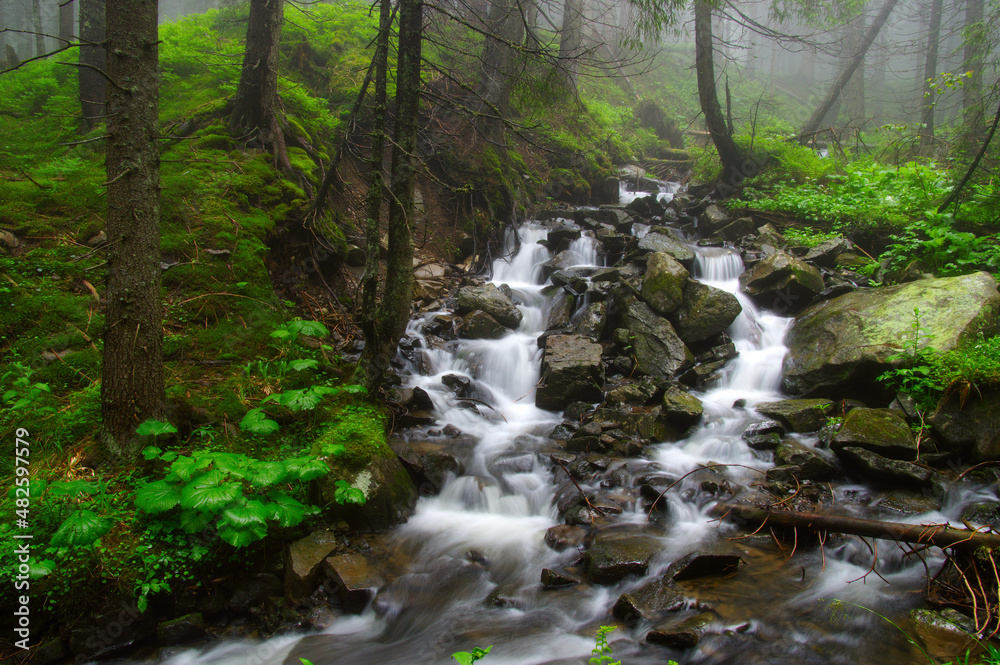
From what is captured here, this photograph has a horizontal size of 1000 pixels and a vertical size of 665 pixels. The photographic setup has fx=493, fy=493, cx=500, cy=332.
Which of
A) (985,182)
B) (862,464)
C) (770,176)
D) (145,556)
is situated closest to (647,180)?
(770,176)

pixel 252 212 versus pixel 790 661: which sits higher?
pixel 252 212

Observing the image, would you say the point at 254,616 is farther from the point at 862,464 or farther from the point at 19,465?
the point at 862,464

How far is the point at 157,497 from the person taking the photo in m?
3.38

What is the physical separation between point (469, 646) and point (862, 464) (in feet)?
14.6

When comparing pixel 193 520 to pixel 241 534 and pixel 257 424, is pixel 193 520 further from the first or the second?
pixel 257 424

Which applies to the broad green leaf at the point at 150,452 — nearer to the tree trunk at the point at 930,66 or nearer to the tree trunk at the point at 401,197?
the tree trunk at the point at 401,197

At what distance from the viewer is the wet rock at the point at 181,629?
11.0ft

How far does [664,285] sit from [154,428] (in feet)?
24.7

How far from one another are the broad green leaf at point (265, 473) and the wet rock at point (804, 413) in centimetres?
603

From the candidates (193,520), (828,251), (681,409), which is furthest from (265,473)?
(828,251)

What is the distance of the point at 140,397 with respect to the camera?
12.2 feet

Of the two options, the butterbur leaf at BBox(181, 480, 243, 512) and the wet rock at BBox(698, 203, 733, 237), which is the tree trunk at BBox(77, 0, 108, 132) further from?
the wet rock at BBox(698, 203, 733, 237)

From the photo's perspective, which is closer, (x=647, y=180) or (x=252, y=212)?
(x=252, y=212)

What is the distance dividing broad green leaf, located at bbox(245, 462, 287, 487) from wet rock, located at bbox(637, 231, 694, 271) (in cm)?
836
